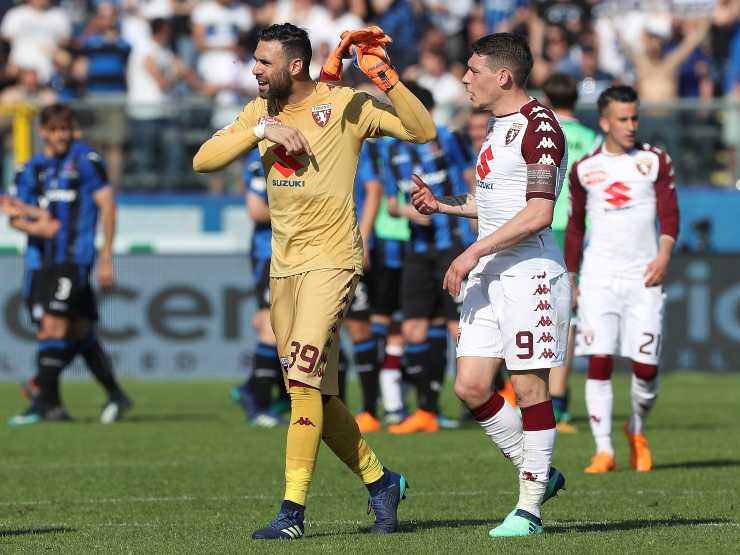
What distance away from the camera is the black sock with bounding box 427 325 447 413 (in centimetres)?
1276

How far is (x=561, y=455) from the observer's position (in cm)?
1078

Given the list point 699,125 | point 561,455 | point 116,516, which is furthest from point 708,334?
point 116,516

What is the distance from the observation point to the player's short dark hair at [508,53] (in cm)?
735

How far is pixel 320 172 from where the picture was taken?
748 cm

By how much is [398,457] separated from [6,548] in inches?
160

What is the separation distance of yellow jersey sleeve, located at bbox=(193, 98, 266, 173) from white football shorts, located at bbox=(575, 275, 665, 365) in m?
3.22

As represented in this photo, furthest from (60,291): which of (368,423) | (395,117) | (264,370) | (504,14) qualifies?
(504,14)

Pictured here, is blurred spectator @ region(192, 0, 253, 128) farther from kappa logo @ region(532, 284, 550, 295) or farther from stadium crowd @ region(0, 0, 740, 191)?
kappa logo @ region(532, 284, 550, 295)

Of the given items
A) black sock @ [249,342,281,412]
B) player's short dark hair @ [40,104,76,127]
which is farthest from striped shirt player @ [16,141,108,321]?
black sock @ [249,342,281,412]

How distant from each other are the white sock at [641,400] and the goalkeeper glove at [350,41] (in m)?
3.56

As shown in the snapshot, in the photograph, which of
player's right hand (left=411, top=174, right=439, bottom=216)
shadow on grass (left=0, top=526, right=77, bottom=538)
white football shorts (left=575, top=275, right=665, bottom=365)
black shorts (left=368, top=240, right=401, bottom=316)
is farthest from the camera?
black shorts (left=368, top=240, right=401, bottom=316)

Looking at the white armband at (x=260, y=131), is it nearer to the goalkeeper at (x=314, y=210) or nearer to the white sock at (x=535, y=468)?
the goalkeeper at (x=314, y=210)

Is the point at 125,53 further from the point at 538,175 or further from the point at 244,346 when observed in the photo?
the point at 538,175

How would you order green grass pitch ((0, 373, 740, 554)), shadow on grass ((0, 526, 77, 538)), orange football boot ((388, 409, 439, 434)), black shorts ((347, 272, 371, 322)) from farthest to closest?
black shorts ((347, 272, 371, 322)), orange football boot ((388, 409, 439, 434)), shadow on grass ((0, 526, 77, 538)), green grass pitch ((0, 373, 740, 554))
